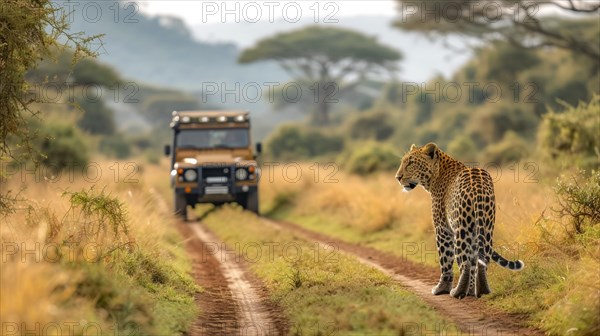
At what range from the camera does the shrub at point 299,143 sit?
49656 mm

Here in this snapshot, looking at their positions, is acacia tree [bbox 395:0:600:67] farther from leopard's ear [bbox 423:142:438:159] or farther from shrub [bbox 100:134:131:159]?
shrub [bbox 100:134:131:159]

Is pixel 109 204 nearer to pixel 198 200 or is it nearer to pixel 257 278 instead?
pixel 257 278

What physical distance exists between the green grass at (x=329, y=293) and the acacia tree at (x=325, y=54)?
146 ft

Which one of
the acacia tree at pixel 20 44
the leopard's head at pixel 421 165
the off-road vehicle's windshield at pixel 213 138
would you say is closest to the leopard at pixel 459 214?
the leopard's head at pixel 421 165

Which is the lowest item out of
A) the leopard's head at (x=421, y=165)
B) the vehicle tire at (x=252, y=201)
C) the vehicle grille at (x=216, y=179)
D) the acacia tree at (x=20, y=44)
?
the vehicle tire at (x=252, y=201)

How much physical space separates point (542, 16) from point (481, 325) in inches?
1870

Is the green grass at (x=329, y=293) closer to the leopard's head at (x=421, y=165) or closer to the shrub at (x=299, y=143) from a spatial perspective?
the leopard's head at (x=421, y=165)

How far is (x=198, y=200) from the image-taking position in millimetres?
23531

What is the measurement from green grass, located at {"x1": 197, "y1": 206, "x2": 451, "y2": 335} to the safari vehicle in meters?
5.23

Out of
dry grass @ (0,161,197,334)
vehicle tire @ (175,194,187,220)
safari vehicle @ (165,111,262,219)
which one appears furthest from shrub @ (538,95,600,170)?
dry grass @ (0,161,197,334)

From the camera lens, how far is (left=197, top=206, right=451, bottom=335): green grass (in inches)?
340

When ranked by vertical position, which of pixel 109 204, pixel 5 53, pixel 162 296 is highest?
pixel 5 53

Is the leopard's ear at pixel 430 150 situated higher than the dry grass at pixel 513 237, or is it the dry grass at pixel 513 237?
the leopard's ear at pixel 430 150

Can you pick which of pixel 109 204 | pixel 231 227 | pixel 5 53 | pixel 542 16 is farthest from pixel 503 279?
pixel 542 16
